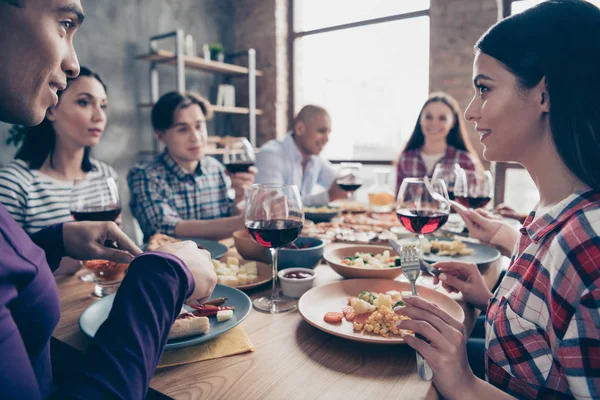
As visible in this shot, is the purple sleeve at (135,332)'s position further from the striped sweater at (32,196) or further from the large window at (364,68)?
the large window at (364,68)

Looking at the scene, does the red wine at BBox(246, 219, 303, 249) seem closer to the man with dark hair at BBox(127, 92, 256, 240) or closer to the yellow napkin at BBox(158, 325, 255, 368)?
the yellow napkin at BBox(158, 325, 255, 368)

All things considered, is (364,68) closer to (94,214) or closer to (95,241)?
(94,214)

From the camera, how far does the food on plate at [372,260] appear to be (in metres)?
1.15

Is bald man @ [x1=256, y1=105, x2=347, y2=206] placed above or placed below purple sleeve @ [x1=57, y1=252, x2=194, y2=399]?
above

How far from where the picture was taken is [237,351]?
2.49 ft

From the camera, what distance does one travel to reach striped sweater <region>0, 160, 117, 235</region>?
69.7 inches

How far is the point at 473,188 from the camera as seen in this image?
67.2 inches

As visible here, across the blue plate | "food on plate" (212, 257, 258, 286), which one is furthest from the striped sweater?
the blue plate

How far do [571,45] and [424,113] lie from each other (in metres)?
2.79

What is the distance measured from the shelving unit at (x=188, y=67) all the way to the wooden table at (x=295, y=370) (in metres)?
3.55

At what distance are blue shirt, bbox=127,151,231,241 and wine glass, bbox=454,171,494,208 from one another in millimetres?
1343

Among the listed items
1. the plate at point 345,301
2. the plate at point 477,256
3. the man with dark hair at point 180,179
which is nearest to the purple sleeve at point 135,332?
the plate at point 345,301

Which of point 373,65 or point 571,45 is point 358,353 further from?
point 373,65

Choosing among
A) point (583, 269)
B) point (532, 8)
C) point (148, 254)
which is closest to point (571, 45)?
point (532, 8)
